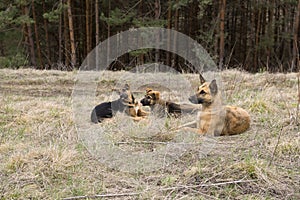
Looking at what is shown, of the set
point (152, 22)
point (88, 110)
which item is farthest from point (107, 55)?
point (88, 110)

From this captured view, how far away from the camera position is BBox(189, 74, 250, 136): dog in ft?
12.4

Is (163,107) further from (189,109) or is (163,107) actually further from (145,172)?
(145,172)

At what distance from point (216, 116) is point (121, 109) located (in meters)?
1.52

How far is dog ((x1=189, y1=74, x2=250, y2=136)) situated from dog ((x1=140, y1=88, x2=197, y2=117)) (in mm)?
713

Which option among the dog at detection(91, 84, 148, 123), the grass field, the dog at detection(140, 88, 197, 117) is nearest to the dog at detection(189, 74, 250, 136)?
the grass field

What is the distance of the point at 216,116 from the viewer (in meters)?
3.87

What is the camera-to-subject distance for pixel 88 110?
16.8 feet

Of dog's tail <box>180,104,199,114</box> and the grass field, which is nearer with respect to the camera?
the grass field

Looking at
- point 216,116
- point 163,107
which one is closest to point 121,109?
point 163,107

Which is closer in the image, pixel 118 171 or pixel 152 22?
pixel 118 171

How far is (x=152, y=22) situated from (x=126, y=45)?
354 centimetres

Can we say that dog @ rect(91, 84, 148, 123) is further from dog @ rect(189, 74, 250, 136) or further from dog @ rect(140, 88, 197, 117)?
dog @ rect(189, 74, 250, 136)

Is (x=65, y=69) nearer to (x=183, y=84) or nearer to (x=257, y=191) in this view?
(x=183, y=84)

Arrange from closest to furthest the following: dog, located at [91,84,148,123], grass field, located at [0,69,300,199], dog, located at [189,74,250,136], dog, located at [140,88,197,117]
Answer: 1. grass field, located at [0,69,300,199]
2. dog, located at [189,74,250,136]
3. dog, located at [91,84,148,123]
4. dog, located at [140,88,197,117]
